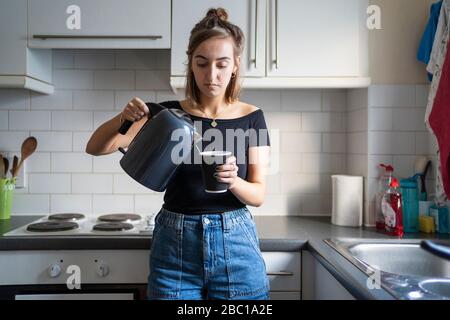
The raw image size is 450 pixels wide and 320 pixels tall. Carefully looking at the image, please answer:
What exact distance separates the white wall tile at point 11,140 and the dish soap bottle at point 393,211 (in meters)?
1.58

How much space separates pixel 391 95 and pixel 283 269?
84cm

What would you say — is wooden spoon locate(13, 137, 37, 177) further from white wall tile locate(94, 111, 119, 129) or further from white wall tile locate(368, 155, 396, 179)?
white wall tile locate(368, 155, 396, 179)

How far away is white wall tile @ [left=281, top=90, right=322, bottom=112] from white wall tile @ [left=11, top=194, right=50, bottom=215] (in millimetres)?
1177

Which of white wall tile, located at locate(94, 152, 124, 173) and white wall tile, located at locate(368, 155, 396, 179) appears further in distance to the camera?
white wall tile, located at locate(94, 152, 124, 173)

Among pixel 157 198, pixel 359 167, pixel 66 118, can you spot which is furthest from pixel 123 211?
pixel 359 167

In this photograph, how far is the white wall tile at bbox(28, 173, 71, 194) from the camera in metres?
1.76

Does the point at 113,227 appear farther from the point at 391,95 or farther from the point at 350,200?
the point at 391,95

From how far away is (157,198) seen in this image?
5.86 feet

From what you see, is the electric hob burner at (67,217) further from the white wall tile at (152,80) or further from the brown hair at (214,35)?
the brown hair at (214,35)

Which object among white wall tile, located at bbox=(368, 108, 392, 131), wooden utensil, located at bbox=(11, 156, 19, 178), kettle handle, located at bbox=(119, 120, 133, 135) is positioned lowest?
wooden utensil, located at bbox=(11, 156, 19, 178)

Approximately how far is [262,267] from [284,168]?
80 centimetres

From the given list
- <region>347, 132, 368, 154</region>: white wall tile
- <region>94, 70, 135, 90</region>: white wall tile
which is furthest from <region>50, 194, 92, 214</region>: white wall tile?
<region>347, 132, 368, 154</region>: white wall tile

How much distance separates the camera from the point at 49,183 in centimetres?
177
